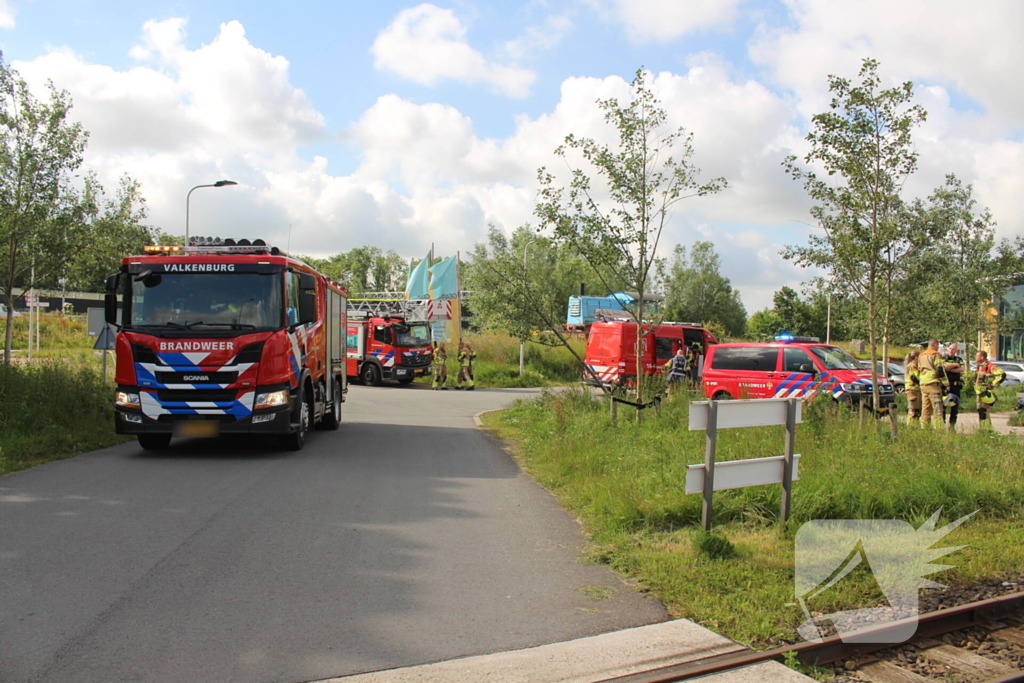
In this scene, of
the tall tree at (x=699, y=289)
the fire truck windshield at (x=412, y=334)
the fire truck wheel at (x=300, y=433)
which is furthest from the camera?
the tall tree at (x=699, y=289)

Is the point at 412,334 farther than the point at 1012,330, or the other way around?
the point at 1012,330

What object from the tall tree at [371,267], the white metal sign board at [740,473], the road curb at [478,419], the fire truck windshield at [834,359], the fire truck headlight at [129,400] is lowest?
the road curb at [478,419]

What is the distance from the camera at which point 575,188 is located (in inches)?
488

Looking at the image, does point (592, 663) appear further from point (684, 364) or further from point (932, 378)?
point (684, 364)

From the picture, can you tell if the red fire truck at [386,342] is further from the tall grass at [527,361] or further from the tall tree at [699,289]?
the tall tree at [699,289]

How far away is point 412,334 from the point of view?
3072 cm

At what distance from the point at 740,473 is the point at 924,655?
1976mm

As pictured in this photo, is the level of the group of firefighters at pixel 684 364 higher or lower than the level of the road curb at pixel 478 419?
higher

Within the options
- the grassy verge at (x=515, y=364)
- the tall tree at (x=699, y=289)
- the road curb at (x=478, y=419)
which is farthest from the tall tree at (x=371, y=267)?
the road curb at (x=478, y=419)

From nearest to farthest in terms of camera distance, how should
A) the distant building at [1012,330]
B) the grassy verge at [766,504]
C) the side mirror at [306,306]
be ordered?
the grassy verge at [766,504]
the side mirror at [306,306]
the distant building at [1012,330]

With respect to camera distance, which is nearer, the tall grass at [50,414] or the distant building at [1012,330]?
the tall grass at [50,414]

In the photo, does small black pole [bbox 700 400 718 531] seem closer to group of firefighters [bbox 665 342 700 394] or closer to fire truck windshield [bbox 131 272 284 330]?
fire truck windshield [bbox 131 272 284 330]

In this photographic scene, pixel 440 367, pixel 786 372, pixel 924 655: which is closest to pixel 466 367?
pixel 440 367

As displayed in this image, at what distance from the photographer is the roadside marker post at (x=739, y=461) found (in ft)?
20.0
